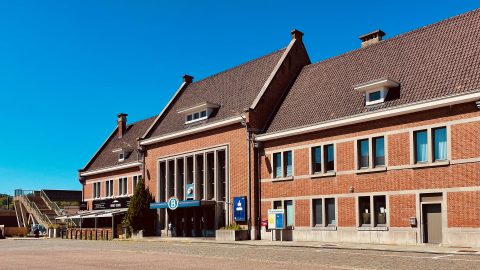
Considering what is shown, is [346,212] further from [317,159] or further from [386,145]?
[386,145]

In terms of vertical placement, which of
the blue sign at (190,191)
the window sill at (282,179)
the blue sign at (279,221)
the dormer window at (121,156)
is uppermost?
the dormer window at (121,156)

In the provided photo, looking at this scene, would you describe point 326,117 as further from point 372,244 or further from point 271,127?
→ point 372,244

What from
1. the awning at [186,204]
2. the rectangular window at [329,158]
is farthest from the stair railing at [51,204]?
the rectangular window at [329,158]

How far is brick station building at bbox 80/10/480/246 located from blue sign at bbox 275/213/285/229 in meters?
1.50

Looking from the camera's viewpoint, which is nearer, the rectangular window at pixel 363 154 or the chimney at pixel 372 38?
the rectangular window at pixel 363 154

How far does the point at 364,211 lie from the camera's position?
116 feet

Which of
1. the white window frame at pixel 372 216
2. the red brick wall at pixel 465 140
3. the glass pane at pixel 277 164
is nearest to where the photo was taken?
the red brick wall at pixel 465 140

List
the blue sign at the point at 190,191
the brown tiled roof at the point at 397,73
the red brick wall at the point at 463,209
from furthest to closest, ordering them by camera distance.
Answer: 1. the blue sign at the point at 190,191
2. the brown tiled roof at the point at 397,73
3. the red brick wall at the point at 463,209

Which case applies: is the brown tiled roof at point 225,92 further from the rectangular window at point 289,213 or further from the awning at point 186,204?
the rectangular window at point 289,213

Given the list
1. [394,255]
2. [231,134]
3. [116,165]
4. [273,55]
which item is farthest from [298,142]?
[116,165]

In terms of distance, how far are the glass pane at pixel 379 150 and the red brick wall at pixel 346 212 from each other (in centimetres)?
275

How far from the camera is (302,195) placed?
3922cm

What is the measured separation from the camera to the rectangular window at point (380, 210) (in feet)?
112

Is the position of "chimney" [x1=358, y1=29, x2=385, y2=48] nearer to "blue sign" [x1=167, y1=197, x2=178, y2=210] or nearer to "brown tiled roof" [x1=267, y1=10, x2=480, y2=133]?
"brown tiled roof" [x1=267, y1=10, x2=480, y2=133]
